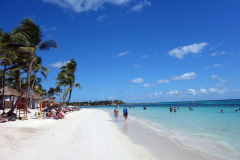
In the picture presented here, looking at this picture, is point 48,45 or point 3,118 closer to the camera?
point 3,118

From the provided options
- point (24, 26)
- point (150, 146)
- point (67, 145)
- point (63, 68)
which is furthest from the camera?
point (63, 68)

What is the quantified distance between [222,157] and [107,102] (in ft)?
421

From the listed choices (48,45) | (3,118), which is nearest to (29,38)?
(48,45)

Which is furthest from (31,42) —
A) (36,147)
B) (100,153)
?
(100,153)

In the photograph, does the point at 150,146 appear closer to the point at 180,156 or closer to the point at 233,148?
the point at 180,156

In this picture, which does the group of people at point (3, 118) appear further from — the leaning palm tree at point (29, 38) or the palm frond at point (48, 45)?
the palm frond at point (48, 45)

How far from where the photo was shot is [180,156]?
492 centimetres

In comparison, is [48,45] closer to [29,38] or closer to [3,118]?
[29,38]

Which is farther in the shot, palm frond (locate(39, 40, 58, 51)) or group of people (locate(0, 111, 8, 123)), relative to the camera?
palm frond (locate(39, 40, 58, 51))

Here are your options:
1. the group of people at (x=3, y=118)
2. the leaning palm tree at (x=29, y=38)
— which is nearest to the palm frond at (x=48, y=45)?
the leaning palm tree at (x=29, y=38)

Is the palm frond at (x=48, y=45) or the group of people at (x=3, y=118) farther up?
the palm frond at (x=48, y=45)

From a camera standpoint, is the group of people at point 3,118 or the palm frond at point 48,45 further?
the palm frond at point 48,45

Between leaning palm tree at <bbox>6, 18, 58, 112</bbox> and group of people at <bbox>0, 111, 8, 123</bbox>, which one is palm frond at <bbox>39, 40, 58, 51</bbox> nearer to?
leaning palm tree at <bbox>6, 18, 58, 112</bbox>

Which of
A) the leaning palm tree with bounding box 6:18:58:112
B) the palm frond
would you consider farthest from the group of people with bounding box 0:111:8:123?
the palm frond
